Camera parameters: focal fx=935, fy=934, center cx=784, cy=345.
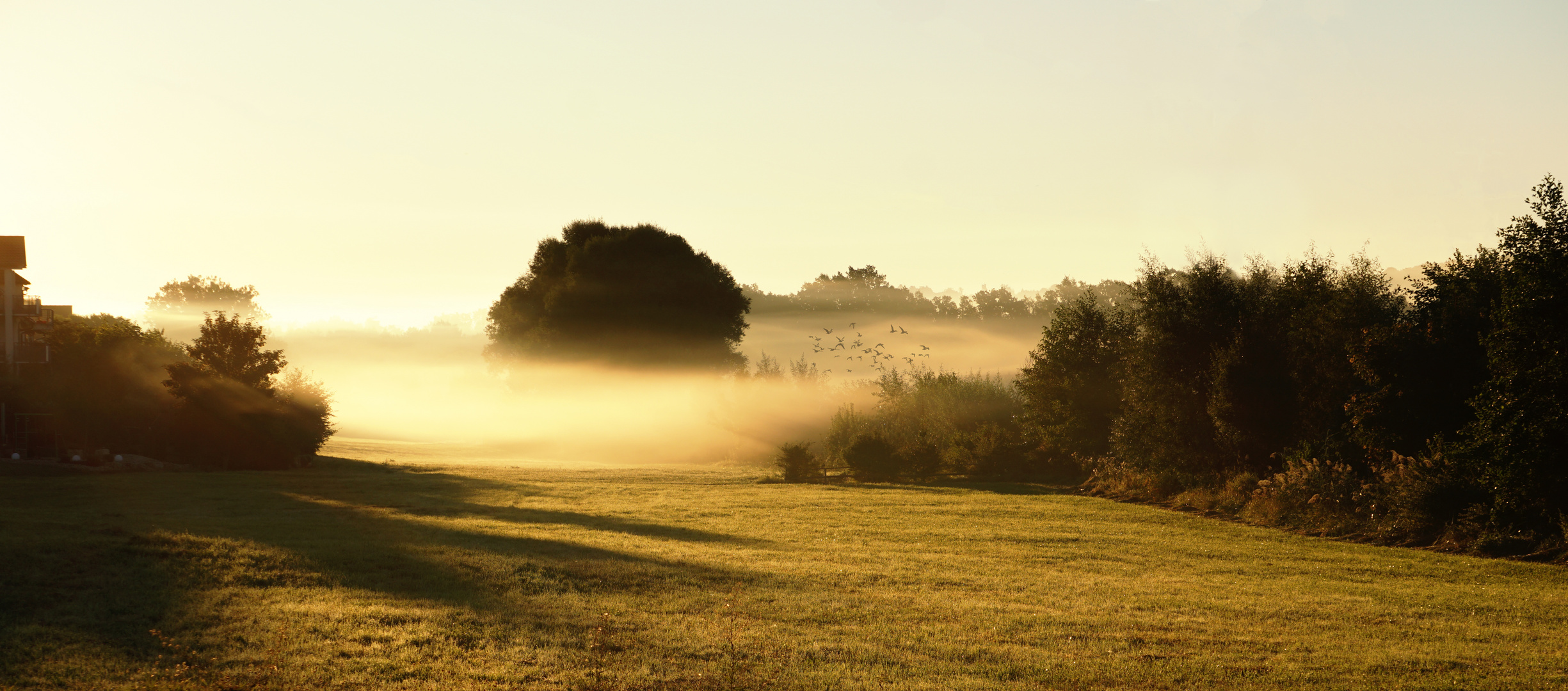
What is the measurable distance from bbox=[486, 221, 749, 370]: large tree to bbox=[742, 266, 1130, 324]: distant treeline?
38391mm

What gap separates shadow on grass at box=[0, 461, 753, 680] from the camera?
31.9ft

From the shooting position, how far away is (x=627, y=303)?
5209 centimetres

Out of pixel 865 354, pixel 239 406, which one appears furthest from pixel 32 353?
pixel 865 354

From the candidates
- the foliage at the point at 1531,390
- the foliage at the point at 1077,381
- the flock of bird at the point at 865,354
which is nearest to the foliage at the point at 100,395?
the flock of bird at the point at 865,354

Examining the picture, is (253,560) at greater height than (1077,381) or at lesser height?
lesser

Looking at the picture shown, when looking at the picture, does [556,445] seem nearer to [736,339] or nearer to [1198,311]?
[736,339]

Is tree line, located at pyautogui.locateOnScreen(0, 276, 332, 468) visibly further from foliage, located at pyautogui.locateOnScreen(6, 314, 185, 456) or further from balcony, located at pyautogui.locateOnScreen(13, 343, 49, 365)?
balcony, located at pyautogui.locateOnScreen(13, 343, 49, 365)

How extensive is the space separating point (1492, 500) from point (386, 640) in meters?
19.1

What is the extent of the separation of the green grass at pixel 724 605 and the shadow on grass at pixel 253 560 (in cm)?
6

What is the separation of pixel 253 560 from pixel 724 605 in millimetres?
6538

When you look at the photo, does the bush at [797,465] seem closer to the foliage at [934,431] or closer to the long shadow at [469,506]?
the foliage at [934,431]

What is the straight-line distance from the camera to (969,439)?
3500 cm

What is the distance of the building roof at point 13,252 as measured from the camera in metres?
41.8

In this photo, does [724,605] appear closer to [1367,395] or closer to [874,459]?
[1367,395]
